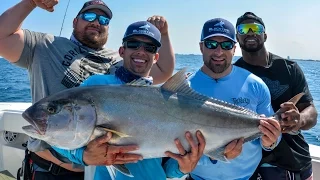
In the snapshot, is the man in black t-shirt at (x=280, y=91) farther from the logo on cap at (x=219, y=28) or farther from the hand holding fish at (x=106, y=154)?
the hand holding fish at (x=106, y=154)

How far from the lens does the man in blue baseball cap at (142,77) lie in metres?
2.48

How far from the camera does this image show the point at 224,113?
266cm

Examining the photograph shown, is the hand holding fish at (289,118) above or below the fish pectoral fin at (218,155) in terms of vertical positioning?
above

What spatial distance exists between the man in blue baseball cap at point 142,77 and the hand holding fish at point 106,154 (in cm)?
17

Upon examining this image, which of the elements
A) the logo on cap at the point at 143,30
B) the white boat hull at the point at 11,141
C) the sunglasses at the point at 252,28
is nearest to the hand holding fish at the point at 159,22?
the logo on cap at the point at 143,30

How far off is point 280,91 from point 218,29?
39.8 inches

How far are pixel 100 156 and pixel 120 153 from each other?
14cm

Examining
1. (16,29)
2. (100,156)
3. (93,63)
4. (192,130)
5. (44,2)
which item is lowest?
(100,156)

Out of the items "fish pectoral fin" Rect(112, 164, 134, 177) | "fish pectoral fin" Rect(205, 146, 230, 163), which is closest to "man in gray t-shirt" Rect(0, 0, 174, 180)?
"fish pectoral fin" Rect(112, 164, 134, 177)

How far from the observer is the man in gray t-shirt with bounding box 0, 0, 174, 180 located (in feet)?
9.78

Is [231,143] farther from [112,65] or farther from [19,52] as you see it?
[19,52]

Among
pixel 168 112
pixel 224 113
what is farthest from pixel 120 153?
pixel 224 113

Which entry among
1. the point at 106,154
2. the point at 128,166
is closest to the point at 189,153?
the point at 128,166

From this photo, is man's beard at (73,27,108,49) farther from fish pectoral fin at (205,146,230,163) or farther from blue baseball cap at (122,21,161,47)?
fish pectoral fin at (205,146,230,163)
